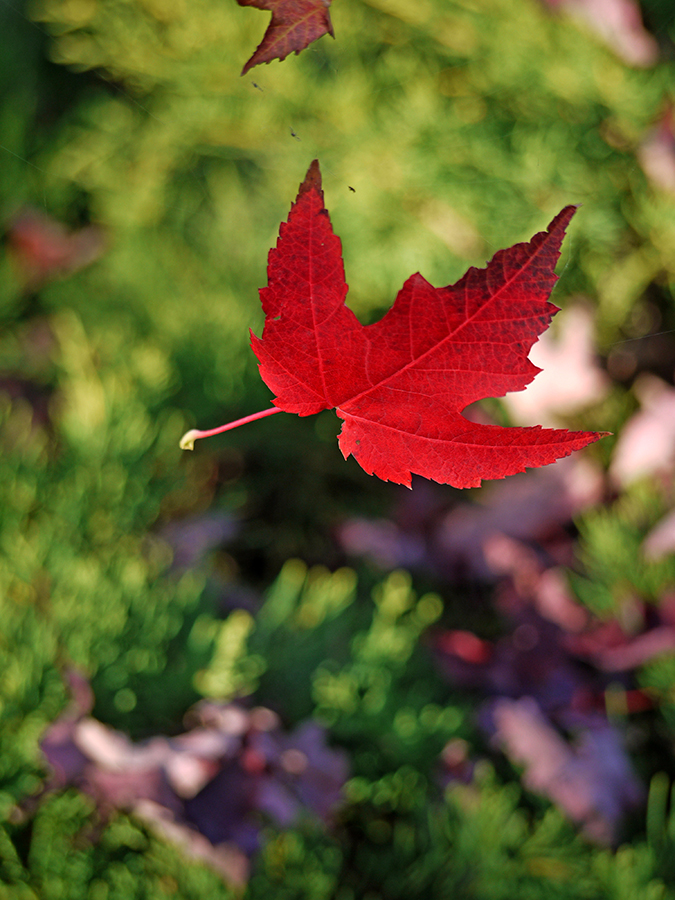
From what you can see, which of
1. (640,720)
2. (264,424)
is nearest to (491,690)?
(640,720)

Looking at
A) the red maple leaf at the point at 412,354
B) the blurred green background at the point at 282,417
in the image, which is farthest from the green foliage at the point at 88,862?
the red maple leaf at the point at 412,354

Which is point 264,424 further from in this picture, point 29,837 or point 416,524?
point 29,837

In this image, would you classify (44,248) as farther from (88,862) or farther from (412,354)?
(412,354)

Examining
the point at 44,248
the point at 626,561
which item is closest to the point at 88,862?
the point at 626,561

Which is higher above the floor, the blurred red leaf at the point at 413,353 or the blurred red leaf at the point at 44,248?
the blurred red leaf at the point at 413,353

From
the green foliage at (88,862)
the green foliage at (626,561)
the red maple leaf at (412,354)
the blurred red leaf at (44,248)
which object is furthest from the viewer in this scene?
the blurred red leaf at (44,248)

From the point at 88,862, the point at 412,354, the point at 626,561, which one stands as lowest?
the point at 88,862

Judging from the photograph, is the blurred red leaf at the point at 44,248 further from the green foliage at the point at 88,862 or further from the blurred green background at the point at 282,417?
the green foliage at the point at 88,862

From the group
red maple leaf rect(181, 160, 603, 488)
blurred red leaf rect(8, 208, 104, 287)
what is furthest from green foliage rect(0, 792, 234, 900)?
blurred red leaf rect(8, 208, 104, 287)
